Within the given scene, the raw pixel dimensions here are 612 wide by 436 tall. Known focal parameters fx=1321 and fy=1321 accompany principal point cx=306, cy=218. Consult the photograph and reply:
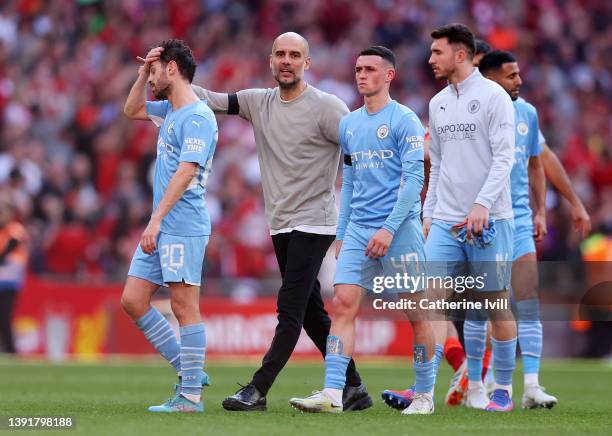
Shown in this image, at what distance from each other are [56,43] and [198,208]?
1498 centimetres

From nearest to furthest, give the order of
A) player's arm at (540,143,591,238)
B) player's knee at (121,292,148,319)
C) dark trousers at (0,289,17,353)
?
1. player's knee at (121,292,148,319)
2. player's arm at (540,143,591,238)
3. dark trousers at (0,289,17,353)

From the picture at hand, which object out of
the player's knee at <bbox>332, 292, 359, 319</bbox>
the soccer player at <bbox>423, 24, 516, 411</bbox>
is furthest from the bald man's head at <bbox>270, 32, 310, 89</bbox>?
the player's knee at <bbox>332, 292, 359, 319</bbox>

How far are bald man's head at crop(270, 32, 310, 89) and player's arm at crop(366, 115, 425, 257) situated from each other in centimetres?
98

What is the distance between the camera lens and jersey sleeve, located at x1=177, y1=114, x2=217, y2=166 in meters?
8.84

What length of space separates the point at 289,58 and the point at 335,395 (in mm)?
2423

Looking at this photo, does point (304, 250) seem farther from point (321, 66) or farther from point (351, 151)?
point (321, 66)

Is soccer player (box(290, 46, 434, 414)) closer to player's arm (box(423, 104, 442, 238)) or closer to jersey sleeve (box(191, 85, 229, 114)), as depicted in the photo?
player's arm (box(423, 104, 442, 238))

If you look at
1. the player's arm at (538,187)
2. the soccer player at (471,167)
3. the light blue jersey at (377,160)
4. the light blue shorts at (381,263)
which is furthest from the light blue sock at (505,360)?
the player's arm at (538,187)

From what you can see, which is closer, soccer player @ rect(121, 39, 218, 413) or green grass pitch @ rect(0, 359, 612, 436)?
green grass pitch @ rect(0, 359, 612, 436)

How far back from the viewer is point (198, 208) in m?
9.02

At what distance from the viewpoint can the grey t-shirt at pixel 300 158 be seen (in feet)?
31.4

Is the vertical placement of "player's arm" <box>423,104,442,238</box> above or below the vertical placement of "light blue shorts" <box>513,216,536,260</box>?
above

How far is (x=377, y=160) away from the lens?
9102mm

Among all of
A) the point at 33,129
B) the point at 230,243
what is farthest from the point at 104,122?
the point at 230,243
